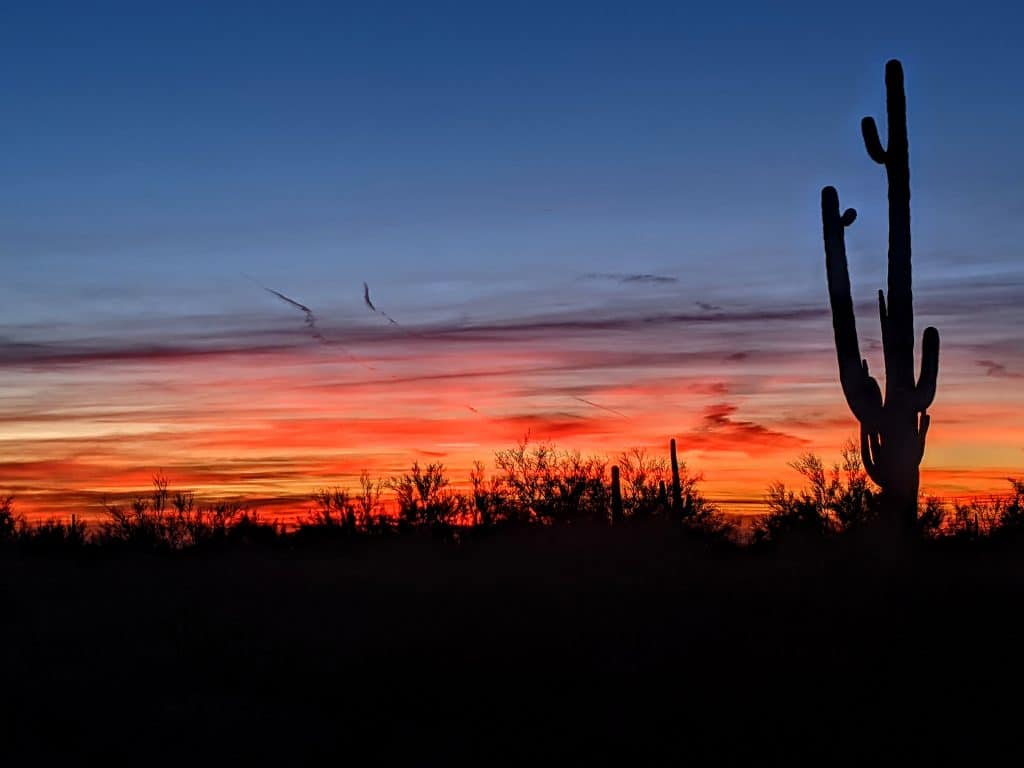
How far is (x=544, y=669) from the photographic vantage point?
529 inches

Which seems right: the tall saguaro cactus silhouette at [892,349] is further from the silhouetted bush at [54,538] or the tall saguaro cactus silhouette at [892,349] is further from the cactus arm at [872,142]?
the silhouetted bush at [54,538]

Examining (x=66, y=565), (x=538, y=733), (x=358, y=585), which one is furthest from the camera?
(x=66, y=565)

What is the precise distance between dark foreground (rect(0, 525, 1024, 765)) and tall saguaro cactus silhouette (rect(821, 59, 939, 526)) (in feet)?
4.97

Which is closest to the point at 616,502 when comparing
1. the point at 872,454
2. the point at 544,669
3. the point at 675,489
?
the point at 675,489

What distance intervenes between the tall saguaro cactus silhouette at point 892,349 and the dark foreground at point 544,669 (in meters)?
1.52

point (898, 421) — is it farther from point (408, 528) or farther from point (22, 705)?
point (408, 528)

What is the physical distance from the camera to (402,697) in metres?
12.5

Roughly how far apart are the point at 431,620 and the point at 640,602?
10.7ft

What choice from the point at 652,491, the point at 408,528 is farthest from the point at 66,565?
the point at 652,491

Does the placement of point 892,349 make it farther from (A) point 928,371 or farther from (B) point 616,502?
(B) point 616,502

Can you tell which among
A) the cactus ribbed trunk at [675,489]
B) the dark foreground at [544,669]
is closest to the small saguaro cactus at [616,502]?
the cactus ribbed trunk at [675,489]

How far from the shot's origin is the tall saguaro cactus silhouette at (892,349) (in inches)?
774

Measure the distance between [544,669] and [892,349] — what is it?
9232mm

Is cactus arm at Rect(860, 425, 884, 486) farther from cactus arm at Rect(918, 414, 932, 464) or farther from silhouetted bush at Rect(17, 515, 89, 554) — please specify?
silhouetted bush at Rect(17, 515, 89, 554)
